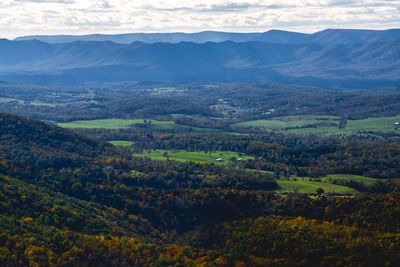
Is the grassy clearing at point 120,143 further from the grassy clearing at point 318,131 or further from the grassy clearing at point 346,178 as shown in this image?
the grassy clearing at point 318,131

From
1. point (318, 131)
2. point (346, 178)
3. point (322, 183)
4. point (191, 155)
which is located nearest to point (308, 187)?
point (322, 183)

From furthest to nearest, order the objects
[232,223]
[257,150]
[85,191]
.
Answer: [257,150], [85,191], [232,223]

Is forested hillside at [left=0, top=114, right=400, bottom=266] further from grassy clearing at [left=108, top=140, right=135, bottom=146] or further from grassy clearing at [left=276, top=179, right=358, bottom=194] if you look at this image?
grassy clearing at [left=108, top=140, right=135, bottom=146]

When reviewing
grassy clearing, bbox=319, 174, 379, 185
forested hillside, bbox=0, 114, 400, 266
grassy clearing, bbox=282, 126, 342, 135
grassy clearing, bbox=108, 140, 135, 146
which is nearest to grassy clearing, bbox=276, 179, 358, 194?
forested hillside, bbox=0, 114, 400, 266

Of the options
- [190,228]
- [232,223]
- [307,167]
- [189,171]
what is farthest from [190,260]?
[307,167]

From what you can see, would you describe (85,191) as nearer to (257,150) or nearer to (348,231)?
(348,231)

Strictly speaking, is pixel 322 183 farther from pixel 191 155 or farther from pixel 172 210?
pixel 191 155
